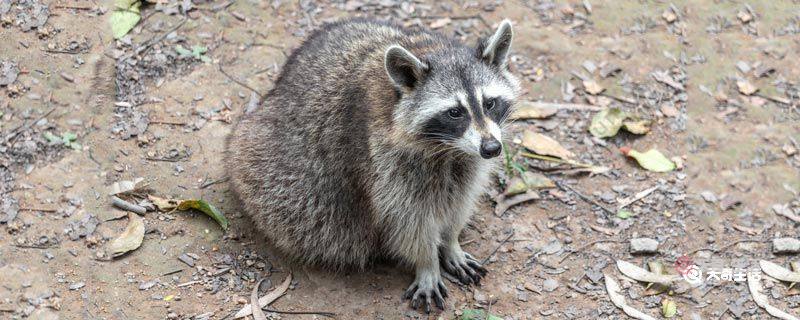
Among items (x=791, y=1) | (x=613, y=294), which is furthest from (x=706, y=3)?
(x=613, y=294)

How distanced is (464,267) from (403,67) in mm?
1699

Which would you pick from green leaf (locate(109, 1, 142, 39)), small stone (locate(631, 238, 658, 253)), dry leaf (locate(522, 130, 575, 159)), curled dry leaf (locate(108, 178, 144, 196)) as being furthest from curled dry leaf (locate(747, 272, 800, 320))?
green leaf (locate(109, 1, 142, 39))

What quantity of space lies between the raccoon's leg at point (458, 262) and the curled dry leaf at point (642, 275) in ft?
3.36

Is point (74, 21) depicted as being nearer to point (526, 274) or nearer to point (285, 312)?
point (285, 312)

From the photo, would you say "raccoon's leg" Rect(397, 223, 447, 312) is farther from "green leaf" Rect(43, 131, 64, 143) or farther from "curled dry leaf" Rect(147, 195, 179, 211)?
"green leaf" Rect(43, 131, 64, 143)

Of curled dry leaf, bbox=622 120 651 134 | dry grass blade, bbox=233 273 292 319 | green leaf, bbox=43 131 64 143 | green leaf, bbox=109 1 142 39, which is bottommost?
curled dry leaf, bbox=622 120 651 134

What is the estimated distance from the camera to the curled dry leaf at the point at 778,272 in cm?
593

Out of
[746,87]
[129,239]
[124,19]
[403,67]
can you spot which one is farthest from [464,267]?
[124,19]

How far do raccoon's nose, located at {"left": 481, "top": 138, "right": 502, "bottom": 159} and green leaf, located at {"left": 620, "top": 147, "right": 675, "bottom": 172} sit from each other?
8.14 feet

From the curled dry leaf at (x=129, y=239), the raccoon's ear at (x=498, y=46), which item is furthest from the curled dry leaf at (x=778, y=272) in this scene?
the curled dry leaf at (x=129, y=239)

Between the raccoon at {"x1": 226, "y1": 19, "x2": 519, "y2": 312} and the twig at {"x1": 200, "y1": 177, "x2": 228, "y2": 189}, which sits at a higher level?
the raccoon at {"x1": 226, "y1": 19, "x2": 519, "y2": 312}

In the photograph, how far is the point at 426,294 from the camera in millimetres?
5758

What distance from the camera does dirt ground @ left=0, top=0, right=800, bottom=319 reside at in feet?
18.8

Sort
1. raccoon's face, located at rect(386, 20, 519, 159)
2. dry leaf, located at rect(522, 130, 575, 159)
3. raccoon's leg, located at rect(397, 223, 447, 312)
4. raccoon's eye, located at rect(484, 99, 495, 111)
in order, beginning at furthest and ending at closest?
dry leaf, located at rect(522, 130, 575, 159)
raccoon's leg, located at rect(397, 223, 447, 312)
raccoon's eye, located at rect(484, 99, 495, 111)
raccoon's face, located at rect(386, 20, 519, 159)
